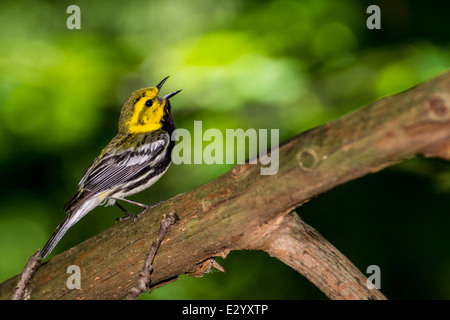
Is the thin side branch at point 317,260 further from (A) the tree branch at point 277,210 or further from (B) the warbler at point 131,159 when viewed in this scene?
(B) the warbler at point 131,159

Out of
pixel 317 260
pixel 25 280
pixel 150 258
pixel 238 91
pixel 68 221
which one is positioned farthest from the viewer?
pixel 238 91

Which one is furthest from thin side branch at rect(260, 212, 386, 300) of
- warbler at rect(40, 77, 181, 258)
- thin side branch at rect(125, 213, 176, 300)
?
warbler at rect(40, 77, 181, 258)

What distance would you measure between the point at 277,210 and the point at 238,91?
1.51 m

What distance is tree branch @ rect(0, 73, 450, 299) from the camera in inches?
59.9

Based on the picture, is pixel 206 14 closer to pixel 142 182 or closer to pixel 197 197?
pixel 142 182

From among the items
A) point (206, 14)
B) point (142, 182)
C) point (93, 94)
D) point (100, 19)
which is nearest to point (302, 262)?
point (142, 182)

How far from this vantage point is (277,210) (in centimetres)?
187

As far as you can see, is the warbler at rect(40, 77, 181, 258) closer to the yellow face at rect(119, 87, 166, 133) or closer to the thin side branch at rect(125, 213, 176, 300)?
the yellow face at rect(119, 87, 166, 133)

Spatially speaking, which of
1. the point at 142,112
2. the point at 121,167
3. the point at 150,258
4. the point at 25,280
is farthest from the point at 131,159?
the point at 150,258

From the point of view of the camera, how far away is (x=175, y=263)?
2.21 m

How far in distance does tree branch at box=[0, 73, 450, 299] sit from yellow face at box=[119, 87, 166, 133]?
50.1 inches

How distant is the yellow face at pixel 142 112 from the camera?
3.49m

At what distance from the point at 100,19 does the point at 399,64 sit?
90.5 inches

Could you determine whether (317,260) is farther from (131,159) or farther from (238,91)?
(131,159)
